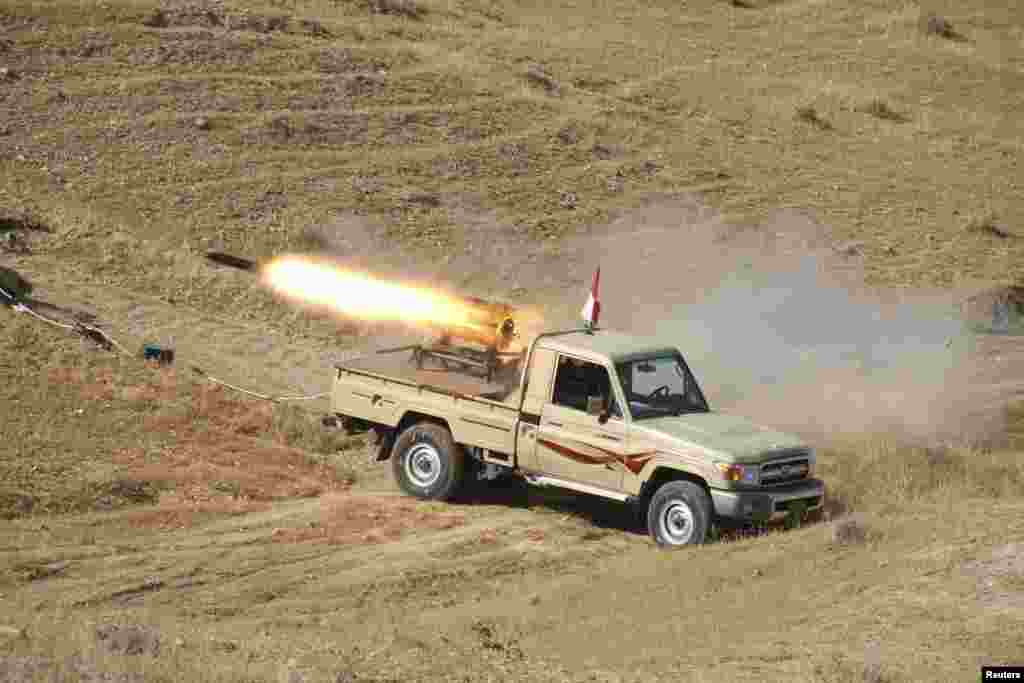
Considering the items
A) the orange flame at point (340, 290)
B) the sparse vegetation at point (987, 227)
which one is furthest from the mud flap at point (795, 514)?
the sparse vegetation at point (987, 227)

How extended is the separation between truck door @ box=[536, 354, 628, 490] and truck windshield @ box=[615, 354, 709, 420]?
225mm

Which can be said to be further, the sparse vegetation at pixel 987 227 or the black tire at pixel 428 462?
the sparse vegetation at pixel 987 227

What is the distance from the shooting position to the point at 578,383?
51.5ft

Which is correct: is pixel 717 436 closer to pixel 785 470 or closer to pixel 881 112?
pixel 785 470

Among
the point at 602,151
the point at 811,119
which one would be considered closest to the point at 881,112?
the point at 811,119

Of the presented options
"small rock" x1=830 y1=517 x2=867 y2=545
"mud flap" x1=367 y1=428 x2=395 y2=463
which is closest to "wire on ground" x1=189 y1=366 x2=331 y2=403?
"mud flap" x1=367 y1=428 x2=395 y2=463

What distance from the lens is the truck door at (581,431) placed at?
15.4 metres

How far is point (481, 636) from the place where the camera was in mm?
11734

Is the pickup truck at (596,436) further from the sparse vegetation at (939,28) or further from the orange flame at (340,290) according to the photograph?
the sparse vegetation at (939,28)

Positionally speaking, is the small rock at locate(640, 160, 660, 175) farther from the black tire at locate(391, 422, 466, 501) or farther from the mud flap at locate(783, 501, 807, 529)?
the mud flap at locate(783, 501, 807, 529)

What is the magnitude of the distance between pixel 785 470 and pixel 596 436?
1.86m

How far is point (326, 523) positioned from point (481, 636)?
14.2 ft

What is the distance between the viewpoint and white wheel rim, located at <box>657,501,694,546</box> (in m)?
14.9

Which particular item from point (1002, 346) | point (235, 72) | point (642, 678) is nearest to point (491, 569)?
point (642, 678)
